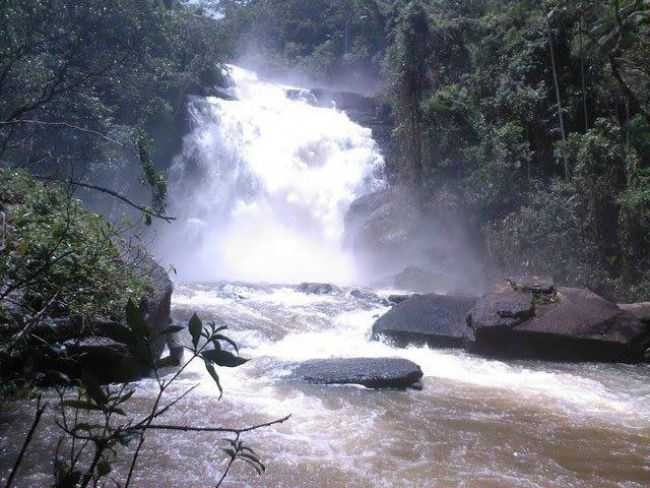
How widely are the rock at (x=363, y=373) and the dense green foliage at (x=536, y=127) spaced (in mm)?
5806

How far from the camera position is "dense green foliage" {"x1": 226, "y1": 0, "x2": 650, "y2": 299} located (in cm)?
1095

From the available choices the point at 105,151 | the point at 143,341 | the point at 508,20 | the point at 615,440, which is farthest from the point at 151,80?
the point at 143,341

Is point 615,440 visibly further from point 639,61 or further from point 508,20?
point 508,20

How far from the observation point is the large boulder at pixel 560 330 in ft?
27.0

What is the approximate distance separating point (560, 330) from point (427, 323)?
206 centimetres

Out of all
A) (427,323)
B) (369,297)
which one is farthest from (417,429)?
(369,297)

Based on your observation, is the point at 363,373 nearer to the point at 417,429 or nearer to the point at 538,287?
the point at 417,429

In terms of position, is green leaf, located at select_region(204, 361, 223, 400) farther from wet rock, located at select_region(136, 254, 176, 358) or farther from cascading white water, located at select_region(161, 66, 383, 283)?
cascading white water, located at select_region(161, 66, 383, 283)

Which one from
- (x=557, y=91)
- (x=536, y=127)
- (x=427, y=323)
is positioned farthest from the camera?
(x=536, y=127)

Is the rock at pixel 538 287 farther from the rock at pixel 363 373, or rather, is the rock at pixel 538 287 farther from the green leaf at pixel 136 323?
the green leaf at pixel 136 323

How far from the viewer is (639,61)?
1095 cm

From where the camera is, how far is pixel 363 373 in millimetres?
6879

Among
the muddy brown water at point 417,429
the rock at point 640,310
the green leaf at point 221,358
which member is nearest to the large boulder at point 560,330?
the rock at point 640,310

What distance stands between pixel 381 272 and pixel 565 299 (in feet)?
30.6
